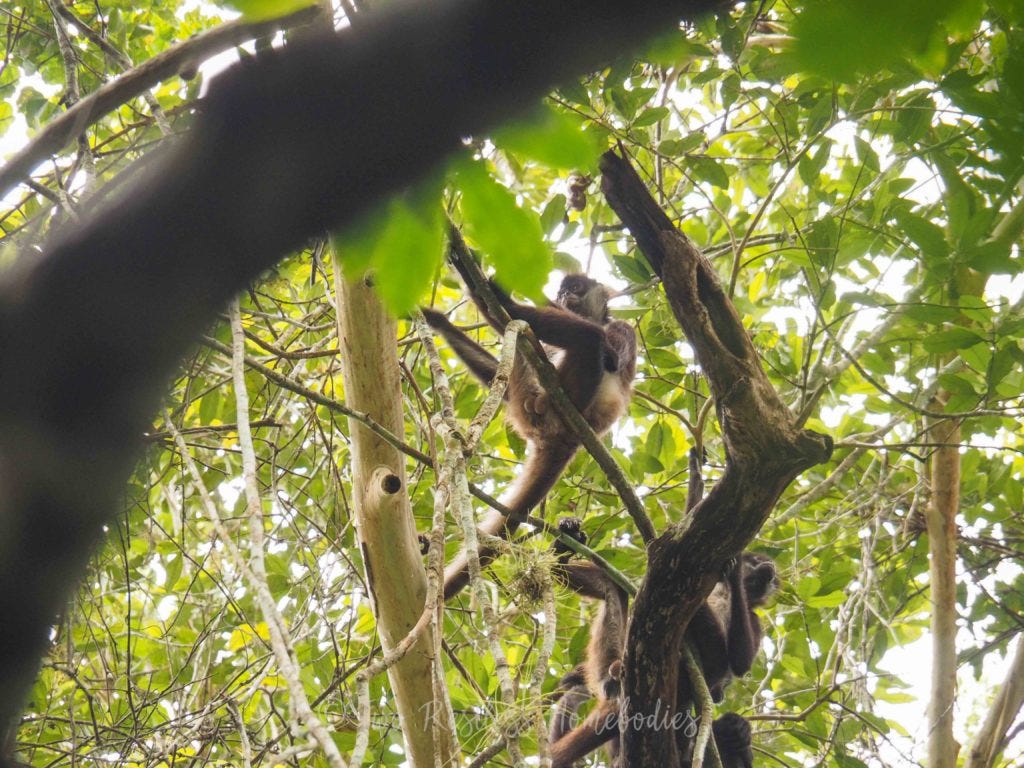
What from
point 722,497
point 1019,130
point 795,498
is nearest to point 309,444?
point 795,498

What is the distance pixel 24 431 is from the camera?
914 mm

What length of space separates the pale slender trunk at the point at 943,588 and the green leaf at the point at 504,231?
4146mm

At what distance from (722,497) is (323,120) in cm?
268

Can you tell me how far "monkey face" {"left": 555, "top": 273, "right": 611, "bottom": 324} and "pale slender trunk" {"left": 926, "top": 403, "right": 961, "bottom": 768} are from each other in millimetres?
2370

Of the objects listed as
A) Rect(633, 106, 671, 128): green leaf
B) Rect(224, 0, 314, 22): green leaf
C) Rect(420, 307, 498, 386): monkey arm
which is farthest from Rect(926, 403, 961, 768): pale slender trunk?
Rect(224, 0, 314, 22): green leaf

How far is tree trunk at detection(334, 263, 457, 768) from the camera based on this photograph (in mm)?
3490

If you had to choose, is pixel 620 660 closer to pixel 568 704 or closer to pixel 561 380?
pixel 568 704

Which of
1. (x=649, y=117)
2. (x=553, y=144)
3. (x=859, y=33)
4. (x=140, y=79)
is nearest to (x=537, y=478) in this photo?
(x=649, y=117)

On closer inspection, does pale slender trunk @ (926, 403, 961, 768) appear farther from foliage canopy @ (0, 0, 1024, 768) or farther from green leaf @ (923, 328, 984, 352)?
green leaf @ (923, 328, 984, 352)

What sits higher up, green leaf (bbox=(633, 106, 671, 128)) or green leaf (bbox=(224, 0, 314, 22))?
green leaf (bbox=(633, 106, 671, 128))

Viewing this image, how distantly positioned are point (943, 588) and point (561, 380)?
8.15 ft

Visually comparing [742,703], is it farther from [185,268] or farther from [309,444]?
[185,268]

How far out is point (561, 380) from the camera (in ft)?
16.9

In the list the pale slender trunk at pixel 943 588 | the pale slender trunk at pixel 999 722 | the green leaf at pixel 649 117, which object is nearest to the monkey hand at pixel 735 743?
the pale slender trunk at pixel 943 588
